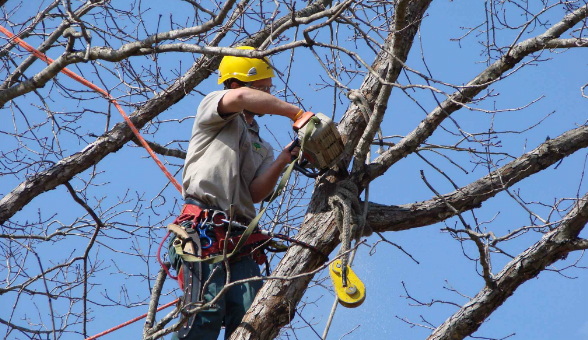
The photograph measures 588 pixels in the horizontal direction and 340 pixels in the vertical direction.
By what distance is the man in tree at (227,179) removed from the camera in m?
3.54

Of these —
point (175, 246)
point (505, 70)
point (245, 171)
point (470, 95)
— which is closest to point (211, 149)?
point (245, 171)

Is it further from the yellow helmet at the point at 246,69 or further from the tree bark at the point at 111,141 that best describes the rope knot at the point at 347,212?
the tree bark at the point at 111,141

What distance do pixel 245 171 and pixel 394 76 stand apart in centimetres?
99

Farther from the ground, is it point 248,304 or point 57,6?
point 57,6

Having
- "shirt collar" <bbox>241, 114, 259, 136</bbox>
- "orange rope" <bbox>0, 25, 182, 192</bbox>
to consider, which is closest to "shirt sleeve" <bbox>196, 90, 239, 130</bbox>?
"shirt collar" <bbox>241, 114, 259, 136</bbox>

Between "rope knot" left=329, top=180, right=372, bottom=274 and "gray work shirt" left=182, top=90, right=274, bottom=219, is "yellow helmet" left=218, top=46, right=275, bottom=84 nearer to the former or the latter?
"gray work shirt" left=182, top=90, right=274, bottom=219

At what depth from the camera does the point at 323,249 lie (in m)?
3.67

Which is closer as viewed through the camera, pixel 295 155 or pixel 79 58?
pixel 79 58

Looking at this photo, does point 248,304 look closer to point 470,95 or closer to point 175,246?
point 175,246

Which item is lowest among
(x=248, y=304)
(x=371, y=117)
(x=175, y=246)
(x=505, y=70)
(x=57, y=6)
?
(x=248, y=304)

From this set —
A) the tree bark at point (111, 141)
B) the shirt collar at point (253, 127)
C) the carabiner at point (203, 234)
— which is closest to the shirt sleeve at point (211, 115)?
the shirt collar at point (253, 127)

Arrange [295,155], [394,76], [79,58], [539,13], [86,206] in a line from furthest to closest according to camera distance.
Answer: [86,206] < [539,13] < [295,155] < [394,76] < [79,58]

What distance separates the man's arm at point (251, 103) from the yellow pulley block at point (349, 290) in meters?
0.88

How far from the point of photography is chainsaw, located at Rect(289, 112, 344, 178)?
3.62 metres
